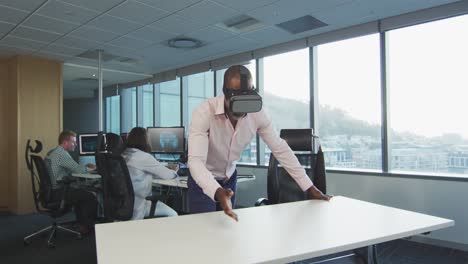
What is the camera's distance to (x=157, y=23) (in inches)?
163

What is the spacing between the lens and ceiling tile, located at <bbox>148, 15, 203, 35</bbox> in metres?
3.99

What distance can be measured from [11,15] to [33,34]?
27.0 inches

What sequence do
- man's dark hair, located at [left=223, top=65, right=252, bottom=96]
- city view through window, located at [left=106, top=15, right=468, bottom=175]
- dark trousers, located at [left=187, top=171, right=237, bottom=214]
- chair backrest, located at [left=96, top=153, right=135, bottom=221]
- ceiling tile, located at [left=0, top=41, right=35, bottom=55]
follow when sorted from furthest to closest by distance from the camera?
ceiling tile, located at [left=0, top=41, right=35, bottom=55] < city view through window, located at [left=106, top=15, right=468, bottom=175] < chair backrest, located at [left=96, top=153, right=135, bottom=221] < dark trousers, located at [left=187, top=171, right=237, bottom=214] < man's dark hair, located at [left=223, top=65, right=252, bottom=96]

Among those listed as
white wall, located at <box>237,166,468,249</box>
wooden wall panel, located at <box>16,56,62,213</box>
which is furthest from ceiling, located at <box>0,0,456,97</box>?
white wall, located at <box>237,166,468,249</box>

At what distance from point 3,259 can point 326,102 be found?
4.28 m

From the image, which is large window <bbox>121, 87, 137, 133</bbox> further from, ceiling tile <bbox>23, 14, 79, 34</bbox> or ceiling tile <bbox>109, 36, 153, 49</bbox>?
ceiling tile <bbox>23, 14, 79, 34</bbox>

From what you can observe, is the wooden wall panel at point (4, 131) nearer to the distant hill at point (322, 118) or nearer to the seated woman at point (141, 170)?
the seated woman at point (141, 170)

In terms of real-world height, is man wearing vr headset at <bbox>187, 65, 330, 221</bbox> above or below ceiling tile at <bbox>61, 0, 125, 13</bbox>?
below

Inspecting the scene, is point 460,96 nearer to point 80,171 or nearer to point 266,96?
point 266,96

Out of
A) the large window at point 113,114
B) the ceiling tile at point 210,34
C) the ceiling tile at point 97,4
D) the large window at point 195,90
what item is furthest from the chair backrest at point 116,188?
the large window at point 113,114

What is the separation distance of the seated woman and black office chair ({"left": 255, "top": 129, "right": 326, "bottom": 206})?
946mm

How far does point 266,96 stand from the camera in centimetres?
561

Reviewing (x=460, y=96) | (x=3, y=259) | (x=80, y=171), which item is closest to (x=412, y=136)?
(x=460, y=96)

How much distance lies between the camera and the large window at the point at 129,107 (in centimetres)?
844
